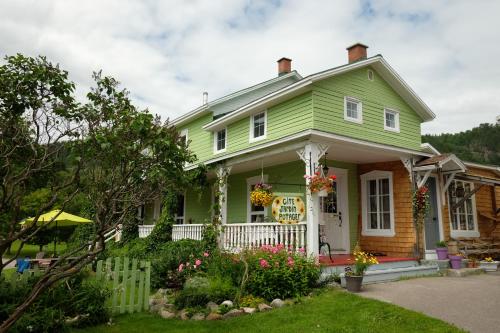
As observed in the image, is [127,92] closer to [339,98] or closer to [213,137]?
[339,98]

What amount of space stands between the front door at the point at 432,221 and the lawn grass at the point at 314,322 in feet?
17.8

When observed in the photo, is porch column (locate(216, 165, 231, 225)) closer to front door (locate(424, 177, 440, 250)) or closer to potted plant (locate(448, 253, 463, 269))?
front door (locate(424, 177, 440, 250))

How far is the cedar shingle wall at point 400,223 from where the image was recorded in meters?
10.9

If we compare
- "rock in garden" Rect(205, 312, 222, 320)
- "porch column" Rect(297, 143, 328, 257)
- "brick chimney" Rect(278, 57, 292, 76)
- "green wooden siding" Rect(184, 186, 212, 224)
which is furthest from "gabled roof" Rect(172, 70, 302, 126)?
"rock in garden" Rect(205, 312, 222, 320)

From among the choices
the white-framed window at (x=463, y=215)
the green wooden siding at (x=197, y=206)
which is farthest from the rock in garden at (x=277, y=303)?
the green wooden siding at (x=197, y=206)

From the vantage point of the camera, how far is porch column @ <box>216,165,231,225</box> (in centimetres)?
1172

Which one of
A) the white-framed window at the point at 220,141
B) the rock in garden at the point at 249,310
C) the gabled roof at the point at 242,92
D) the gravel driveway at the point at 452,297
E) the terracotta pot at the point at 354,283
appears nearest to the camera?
the gravel driveway at the point at 452,297

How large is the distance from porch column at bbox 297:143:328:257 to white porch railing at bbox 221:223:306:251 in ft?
0.68

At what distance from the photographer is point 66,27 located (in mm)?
6184

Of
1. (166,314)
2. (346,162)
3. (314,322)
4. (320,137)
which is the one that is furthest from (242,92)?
(314,322)

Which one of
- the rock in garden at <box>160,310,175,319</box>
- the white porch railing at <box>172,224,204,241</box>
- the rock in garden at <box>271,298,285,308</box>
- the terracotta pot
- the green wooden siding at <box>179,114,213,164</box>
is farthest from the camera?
the green wooden siding at <box>179,114,213,164</box>

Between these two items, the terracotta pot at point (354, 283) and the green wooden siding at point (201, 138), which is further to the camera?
the green wooden siding at point (201, 138)

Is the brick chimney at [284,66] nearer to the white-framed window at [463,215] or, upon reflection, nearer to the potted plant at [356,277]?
the white-framed window at [463,215]

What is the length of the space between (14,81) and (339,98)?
885cm
